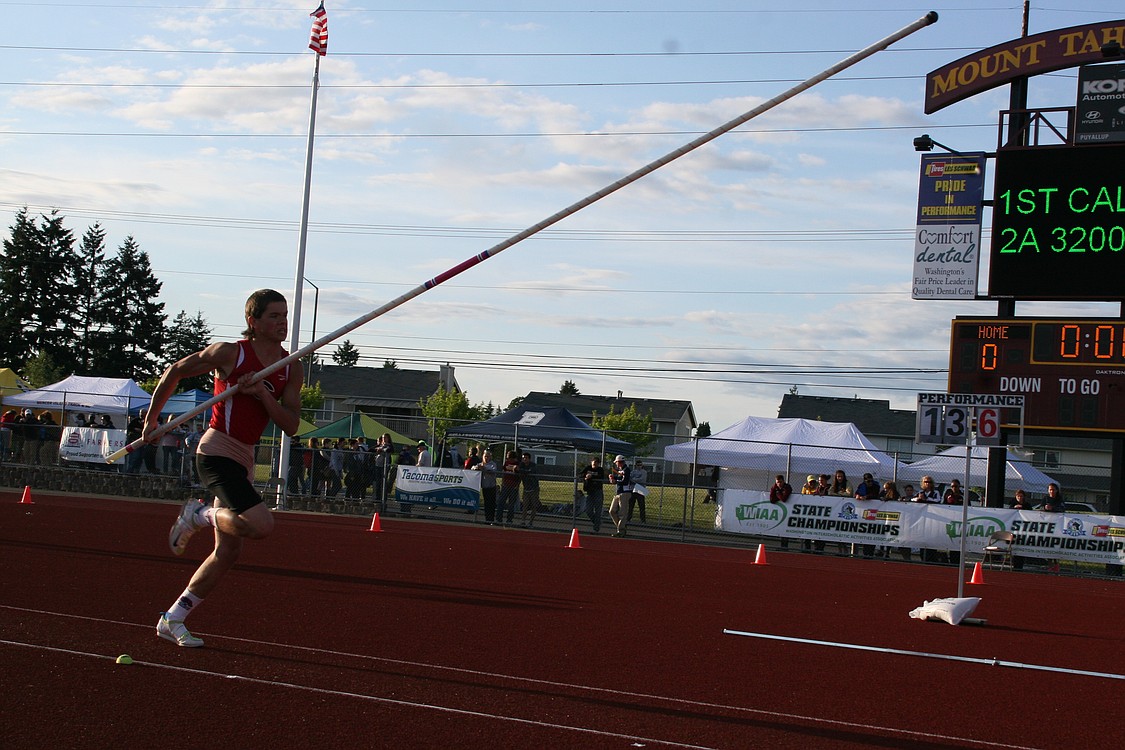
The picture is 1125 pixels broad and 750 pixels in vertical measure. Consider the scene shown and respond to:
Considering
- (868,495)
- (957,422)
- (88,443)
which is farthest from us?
(88,443)

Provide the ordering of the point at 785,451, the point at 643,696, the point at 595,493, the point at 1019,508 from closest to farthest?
the point at 643,696 < the point at 1019,508 < the point at 595,493 < the point at 785,451

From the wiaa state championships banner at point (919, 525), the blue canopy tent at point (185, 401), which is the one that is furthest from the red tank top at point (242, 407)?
the blue canopy tent at point (185, 401)

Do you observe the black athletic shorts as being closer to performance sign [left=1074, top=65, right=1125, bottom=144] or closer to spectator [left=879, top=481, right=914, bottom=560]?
spectator [left=879, top=481, right=914, bottom=560]

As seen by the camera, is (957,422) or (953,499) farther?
(953,499)

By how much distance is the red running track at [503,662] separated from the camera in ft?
17.3

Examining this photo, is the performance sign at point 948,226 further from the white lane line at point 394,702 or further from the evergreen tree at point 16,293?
the evergreen tree at point 16,293

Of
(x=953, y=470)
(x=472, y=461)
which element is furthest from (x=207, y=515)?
(x=953, y=470)

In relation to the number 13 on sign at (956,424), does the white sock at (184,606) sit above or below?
below

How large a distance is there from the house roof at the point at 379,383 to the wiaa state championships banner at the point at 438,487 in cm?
6823

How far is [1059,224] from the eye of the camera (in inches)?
824

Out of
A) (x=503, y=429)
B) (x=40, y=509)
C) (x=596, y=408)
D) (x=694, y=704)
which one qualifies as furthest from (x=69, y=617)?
(x=596, y=408)

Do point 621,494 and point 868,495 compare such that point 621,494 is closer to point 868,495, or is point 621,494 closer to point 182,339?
point 868,495

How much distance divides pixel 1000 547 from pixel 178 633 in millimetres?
18193

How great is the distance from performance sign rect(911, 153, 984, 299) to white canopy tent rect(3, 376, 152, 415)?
21.7 metres
